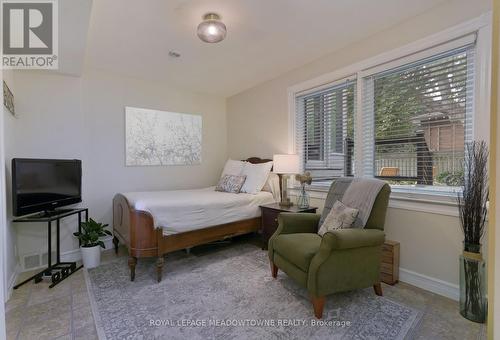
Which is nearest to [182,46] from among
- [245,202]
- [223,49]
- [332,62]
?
[223,49]

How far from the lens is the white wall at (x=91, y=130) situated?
2826 mm

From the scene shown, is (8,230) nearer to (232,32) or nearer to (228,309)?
(228,309)

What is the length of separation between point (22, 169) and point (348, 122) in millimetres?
3445

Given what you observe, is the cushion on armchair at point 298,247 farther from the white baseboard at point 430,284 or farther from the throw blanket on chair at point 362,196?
the white baseboard at point 430,284

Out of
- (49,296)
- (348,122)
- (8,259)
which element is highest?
(348,122)

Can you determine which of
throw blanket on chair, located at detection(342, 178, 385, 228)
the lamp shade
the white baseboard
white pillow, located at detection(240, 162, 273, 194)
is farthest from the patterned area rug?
the lamp shade

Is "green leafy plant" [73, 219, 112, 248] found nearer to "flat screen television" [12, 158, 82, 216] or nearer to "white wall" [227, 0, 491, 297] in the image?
"flat screen television" [12, 158, 82, 216]

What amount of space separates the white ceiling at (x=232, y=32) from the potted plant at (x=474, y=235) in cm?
146

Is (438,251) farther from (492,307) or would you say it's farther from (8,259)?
(8,259)

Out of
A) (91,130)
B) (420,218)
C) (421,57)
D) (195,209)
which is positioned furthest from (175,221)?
(421,57)

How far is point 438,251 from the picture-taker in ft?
7.20

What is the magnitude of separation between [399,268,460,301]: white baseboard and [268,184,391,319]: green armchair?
435 millimetres

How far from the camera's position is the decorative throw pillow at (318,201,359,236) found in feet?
7.23

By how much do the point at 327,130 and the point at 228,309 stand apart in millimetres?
2387
